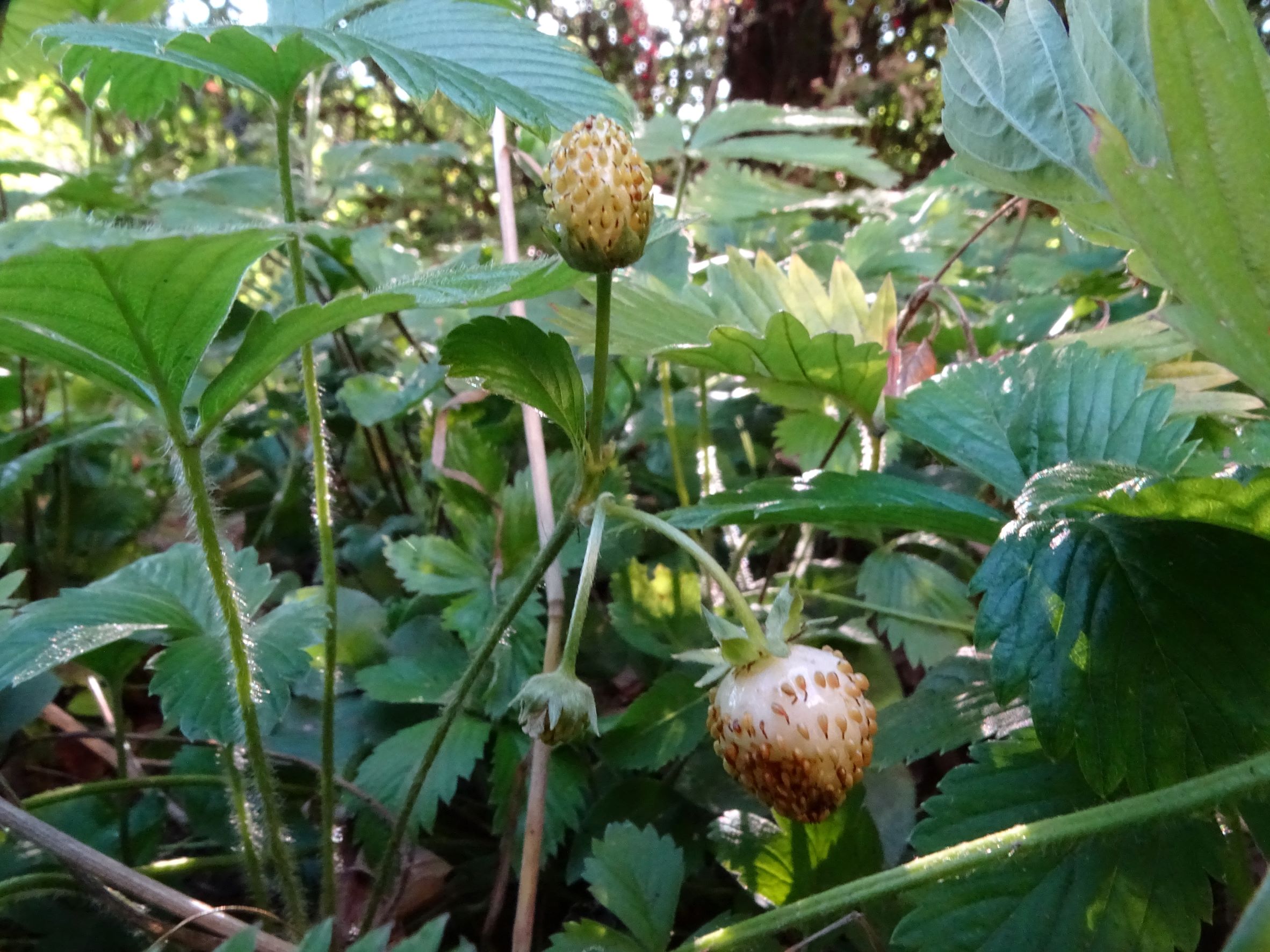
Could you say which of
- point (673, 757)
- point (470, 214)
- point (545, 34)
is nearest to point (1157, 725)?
point (673, 757)

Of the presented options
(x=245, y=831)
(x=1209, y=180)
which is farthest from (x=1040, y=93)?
(x=245, y=831)

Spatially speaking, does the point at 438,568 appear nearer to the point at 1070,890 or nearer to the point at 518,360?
the point at 518,360

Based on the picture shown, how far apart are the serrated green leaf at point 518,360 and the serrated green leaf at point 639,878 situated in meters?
0.30

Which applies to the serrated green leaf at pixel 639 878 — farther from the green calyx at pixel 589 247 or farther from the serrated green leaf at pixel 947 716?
the green calyx at pixel 589 247

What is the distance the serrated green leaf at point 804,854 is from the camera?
0.52m

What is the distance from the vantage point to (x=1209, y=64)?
0.35 meters

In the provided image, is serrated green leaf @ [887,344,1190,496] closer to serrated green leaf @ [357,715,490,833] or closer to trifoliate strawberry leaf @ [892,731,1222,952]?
trifoliate strawberry leaf @ [892,731,1222,952]

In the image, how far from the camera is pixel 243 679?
0.49m

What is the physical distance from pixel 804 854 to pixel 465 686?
0.88 ft

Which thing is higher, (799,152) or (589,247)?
(799,152)

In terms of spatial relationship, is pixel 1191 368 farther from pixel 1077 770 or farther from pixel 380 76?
pixel 380 76

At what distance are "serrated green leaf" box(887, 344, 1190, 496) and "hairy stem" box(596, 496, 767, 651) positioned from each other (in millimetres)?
230

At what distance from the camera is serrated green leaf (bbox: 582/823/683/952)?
0.50 metres

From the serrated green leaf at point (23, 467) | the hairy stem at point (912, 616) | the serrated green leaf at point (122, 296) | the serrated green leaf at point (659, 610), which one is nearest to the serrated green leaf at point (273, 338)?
the serrated green leaf at point (122, 296)
